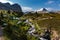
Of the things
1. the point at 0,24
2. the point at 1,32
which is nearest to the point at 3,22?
the point at 0,24

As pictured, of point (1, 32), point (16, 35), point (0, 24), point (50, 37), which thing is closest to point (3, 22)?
point (0, 24)

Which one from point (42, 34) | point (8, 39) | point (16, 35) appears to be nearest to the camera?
point (8, 39)

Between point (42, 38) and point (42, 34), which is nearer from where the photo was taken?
point (42, 38)

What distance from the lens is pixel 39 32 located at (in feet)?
88.0

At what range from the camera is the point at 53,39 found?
87.4 ft

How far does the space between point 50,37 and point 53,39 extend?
0.67 meters

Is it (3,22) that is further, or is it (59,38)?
(59,38)

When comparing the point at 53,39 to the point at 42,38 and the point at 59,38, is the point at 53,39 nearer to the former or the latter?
the point at 59,38

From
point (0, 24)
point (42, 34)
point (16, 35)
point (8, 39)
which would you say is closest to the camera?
point (8, 39)

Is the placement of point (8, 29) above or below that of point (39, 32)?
above

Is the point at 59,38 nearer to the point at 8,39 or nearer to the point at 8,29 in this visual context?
the point at 8,29

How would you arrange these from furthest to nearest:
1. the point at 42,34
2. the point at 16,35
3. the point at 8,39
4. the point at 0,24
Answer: the point at 42,34, the point at 0,24, the point at 16,35, the point at 8,39

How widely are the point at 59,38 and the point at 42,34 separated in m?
2.95

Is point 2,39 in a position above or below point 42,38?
above
